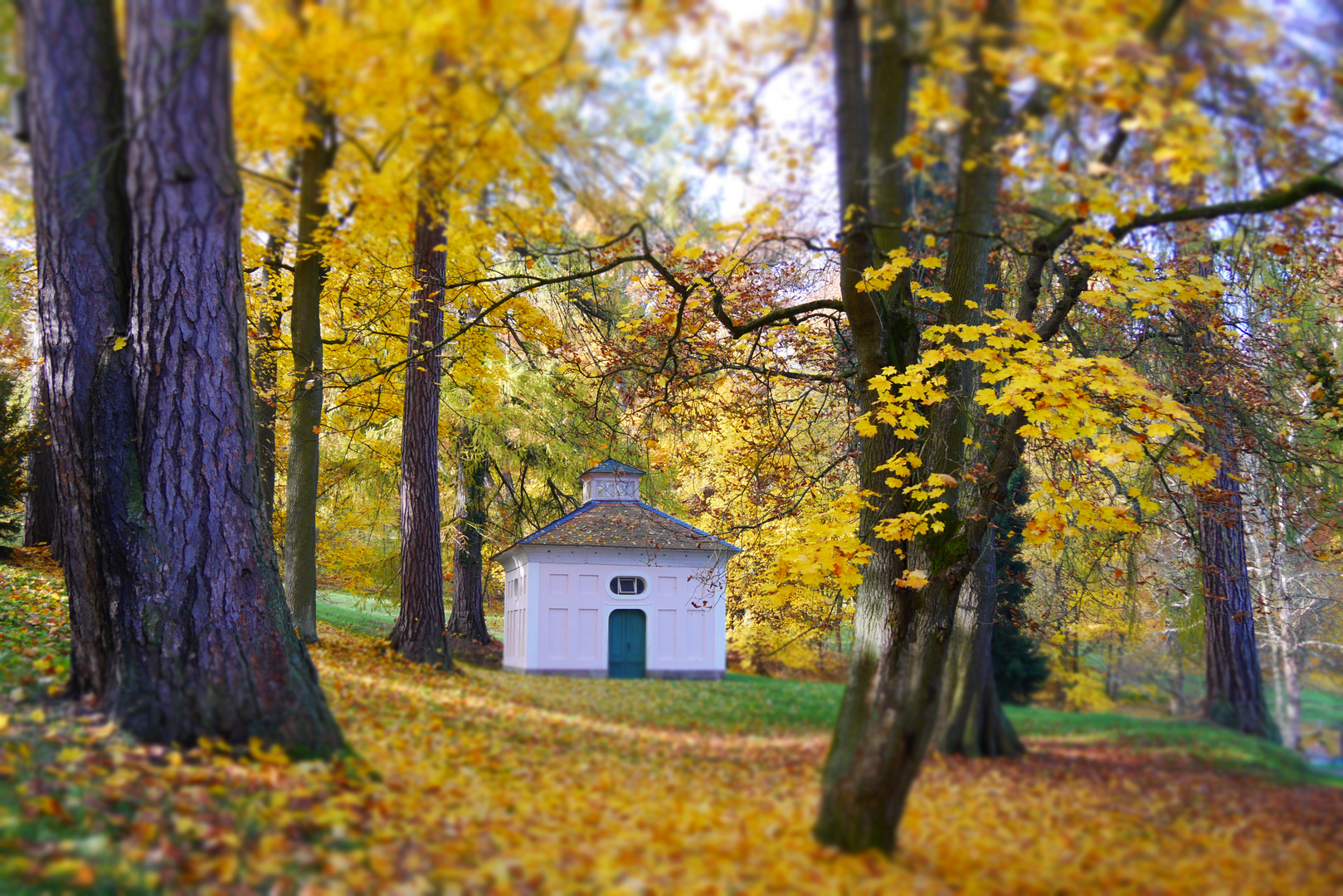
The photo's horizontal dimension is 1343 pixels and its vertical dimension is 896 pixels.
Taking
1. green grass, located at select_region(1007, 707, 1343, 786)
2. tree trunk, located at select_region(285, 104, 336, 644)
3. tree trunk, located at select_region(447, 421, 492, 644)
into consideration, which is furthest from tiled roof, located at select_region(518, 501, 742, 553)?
green grass, located at select_region(1007, 707, 1343, 786)

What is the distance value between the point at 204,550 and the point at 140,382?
1051 millimetres

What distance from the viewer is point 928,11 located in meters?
3.94

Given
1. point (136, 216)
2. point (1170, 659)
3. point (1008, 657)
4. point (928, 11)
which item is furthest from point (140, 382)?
point (1170, 659)

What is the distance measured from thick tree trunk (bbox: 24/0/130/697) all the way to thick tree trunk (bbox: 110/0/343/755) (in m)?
0.15

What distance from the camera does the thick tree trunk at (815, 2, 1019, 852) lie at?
3.85 m

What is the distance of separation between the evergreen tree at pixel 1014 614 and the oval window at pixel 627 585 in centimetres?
638

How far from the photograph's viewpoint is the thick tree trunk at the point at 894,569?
3.85 metres

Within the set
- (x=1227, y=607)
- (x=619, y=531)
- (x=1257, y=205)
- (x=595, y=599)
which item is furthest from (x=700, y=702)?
(x=619, y=531)

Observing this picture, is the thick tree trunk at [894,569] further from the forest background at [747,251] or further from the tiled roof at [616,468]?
the tiled roof at [616,468]

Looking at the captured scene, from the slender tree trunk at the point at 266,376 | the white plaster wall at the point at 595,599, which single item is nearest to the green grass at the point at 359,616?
the white plaster wall at the point at 595,599

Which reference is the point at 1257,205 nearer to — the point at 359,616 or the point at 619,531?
the point at 619,531

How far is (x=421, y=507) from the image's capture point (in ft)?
32.0

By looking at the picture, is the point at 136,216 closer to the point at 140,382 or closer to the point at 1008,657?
the point at 140,382

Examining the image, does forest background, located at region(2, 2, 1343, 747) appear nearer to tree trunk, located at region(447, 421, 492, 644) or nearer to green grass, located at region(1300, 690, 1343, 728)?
green grass, located at region(1300, 690, 1343, 728)
